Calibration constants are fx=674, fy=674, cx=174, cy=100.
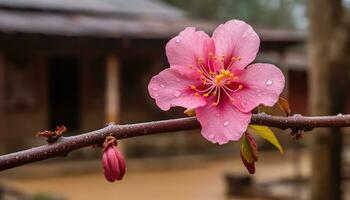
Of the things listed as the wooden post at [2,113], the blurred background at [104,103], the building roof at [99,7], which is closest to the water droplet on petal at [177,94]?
the blurred background at [104,103]

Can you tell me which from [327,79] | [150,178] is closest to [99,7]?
[150,178]

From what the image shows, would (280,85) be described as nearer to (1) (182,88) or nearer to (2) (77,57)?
(1) (182,88)

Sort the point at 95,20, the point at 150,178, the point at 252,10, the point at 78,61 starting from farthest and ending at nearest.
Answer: the point at 252,10 → the point at 78,61 → the point at 95,20 → the point at 150,178

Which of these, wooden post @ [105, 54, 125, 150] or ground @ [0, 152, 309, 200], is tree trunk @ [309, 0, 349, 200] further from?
wooden post @ [105, 54, 125, 150]

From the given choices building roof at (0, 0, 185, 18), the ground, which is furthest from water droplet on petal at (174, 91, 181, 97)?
building roof at (0, 0, 185, 18)

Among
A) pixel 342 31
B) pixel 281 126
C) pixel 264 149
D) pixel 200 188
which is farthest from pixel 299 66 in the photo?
pixel 281 126

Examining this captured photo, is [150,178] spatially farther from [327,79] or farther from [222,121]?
[222,121]

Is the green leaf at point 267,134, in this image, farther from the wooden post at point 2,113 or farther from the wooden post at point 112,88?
the wooden post at point 2,113
